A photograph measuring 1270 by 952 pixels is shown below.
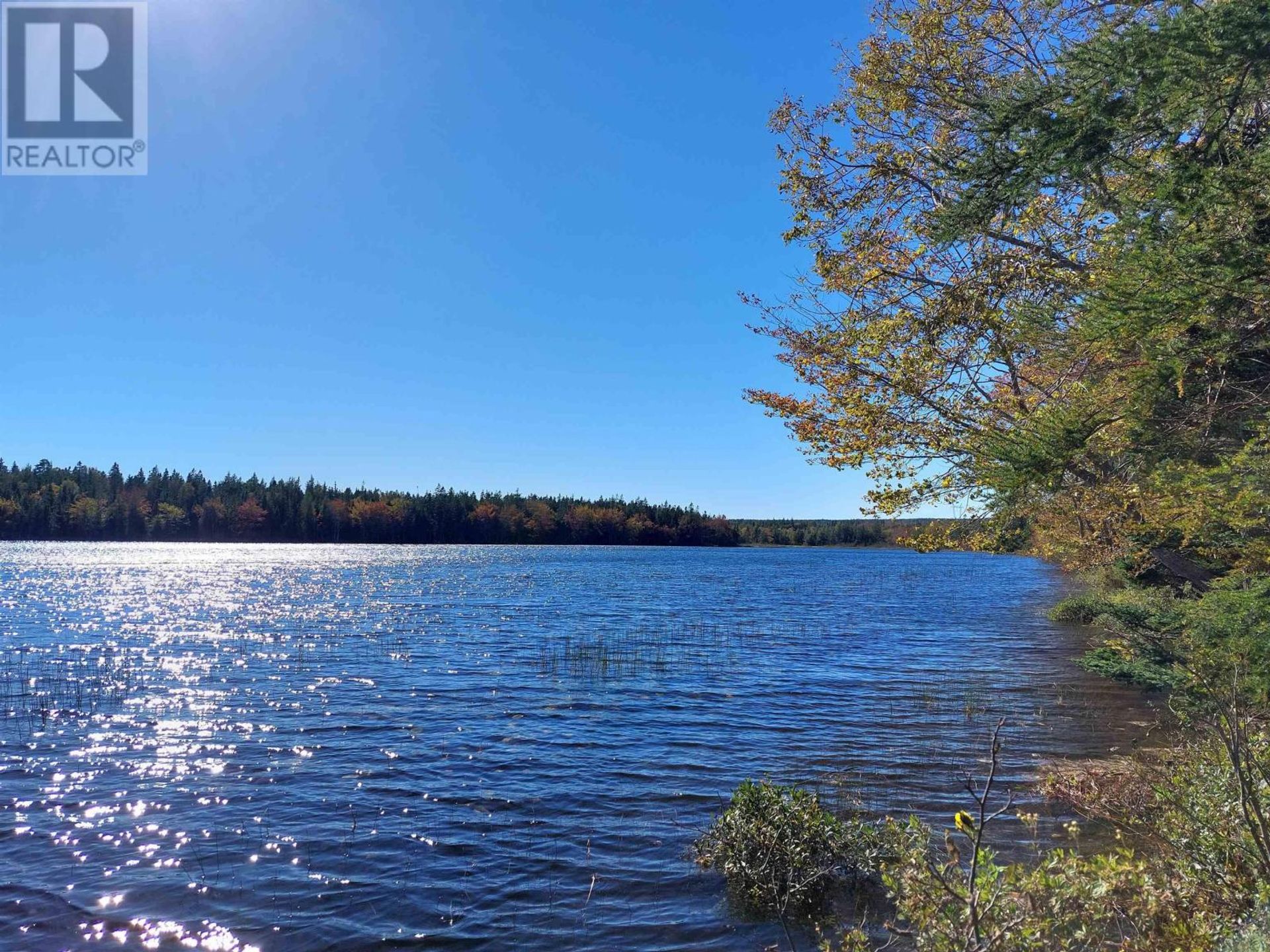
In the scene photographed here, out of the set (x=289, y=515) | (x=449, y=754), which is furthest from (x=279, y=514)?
(x=449, y=754)

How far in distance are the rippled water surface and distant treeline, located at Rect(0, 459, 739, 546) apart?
138 metres

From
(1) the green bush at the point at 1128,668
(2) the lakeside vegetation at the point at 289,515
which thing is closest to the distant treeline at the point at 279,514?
(2) the lakeside vegetation at the point at 289,515

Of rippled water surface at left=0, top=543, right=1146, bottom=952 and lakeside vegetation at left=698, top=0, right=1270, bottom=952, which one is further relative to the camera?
rippled water surface at left=0, top=543, right=1146, bottom=952

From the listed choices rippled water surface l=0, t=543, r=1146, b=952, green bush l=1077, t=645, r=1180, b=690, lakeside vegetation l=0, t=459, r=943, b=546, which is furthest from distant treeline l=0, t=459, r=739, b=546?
green bush l=1077, t=645, r=1180, b=690

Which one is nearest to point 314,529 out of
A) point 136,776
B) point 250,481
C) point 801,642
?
point 250,481

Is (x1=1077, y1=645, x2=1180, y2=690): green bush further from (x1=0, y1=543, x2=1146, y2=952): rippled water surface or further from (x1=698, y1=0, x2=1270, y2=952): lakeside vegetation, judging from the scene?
(x1=698, y1=0, x2=1270, y2=952): lakeside vegetation

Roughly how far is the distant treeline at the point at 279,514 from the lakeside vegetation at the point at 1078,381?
563 ft

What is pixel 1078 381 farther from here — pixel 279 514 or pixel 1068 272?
pixel 279 514

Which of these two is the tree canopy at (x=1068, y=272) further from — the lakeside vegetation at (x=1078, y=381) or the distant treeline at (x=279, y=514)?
the distant treeline at (x=279, y=514)

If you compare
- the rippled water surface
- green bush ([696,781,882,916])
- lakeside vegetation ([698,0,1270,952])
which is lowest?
the rippled water surface

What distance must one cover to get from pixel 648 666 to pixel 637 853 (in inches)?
607

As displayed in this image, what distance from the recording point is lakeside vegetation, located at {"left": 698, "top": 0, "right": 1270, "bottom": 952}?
6230mm

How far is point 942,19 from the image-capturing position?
11055 millimetres

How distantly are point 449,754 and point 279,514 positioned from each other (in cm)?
16871
